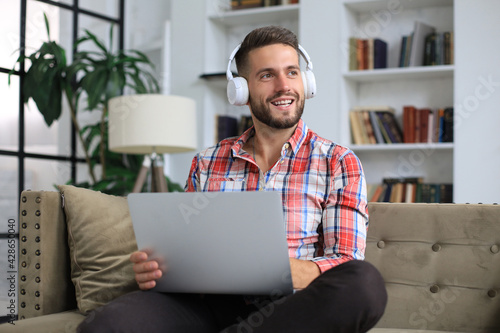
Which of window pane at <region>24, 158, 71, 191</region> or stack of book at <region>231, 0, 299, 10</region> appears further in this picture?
stack of book at <region>231, 0, 299, 10</region>

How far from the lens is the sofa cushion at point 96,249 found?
67.9 inches

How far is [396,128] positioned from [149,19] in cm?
194

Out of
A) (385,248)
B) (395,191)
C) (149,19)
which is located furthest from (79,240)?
(149,19)

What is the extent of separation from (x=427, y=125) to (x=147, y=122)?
1632 millimetres

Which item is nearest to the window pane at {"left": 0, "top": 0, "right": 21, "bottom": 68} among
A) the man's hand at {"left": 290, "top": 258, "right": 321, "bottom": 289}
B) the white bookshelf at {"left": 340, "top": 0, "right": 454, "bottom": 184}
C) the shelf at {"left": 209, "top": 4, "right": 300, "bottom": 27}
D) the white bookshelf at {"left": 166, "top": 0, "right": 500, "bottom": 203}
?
the white bookshelf at {"left": 166, "top": 0, "right": 500, "bottom": 203}

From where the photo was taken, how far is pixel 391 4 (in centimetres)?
370

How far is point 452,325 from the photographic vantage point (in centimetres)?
175

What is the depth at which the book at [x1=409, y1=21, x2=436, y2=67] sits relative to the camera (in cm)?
356

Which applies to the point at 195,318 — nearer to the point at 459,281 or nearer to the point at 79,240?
the point at 79,240

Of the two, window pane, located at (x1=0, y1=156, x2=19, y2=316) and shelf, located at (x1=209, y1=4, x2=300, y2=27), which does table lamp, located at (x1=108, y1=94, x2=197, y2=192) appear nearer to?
window pane, located at (x1=0, y1=156, x2=19, y2=316)

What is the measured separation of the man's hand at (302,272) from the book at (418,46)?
7.98 feet

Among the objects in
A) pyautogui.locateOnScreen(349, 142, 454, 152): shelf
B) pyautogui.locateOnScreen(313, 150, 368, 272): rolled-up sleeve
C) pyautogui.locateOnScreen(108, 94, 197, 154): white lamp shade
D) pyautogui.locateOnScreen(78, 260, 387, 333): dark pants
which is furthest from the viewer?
pyautogui.locateOnScreen(349, 142, 454, 152): shelf

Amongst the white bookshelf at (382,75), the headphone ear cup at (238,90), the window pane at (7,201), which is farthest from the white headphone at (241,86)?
the window pane at (7,201)

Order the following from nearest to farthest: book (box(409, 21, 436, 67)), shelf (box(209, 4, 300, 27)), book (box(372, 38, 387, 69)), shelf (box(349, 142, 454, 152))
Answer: shelf (box(349, 142, 454, 152))
book (box(409, 21, 436, 67))
book (box(372, 38, 387, 69))
shelf (box(209, 4, 300, 27))
